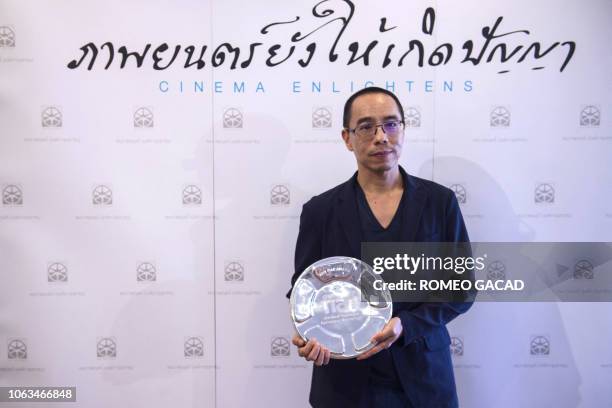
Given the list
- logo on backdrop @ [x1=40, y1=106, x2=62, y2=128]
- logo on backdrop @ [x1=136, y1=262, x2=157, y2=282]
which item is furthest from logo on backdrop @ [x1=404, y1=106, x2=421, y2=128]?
logo on backdrop @ [x1=40, y1=106, x2=62, y2=128]

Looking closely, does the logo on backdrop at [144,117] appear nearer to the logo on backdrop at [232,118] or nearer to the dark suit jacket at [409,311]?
the logo on backdrop at [232,118]

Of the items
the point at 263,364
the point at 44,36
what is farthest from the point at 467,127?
the point at 44,36

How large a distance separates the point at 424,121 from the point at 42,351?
225 cm

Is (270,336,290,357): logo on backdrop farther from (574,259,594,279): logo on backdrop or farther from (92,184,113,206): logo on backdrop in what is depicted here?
(574,259,594,279): logo on backdrop

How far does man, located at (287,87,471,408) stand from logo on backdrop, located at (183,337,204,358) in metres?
0.79

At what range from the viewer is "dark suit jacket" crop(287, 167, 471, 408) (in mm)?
1549

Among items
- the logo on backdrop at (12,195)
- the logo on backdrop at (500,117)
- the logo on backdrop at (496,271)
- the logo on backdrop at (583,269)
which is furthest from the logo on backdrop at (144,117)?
the logo on backdrop at (583,269)

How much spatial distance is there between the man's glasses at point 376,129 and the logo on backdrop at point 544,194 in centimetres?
98

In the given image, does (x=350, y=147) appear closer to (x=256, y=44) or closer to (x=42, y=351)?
(x=256, y=44)

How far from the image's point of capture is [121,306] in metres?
2.28

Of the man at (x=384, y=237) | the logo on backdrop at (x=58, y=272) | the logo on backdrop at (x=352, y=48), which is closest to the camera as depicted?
the man at (x=384, y=237)

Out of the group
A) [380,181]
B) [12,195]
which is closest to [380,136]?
[380,181]

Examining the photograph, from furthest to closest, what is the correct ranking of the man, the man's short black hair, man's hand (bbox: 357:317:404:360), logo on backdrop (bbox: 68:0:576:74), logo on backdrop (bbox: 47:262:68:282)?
logo on backdrop (bbox: 47:262:68:282) < logo on backdrop (bbox: 68:0:576:74) < the man's short black hair < the man < man's hand (bbox: 357:317:404:360)

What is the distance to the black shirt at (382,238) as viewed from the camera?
1.56 metres
